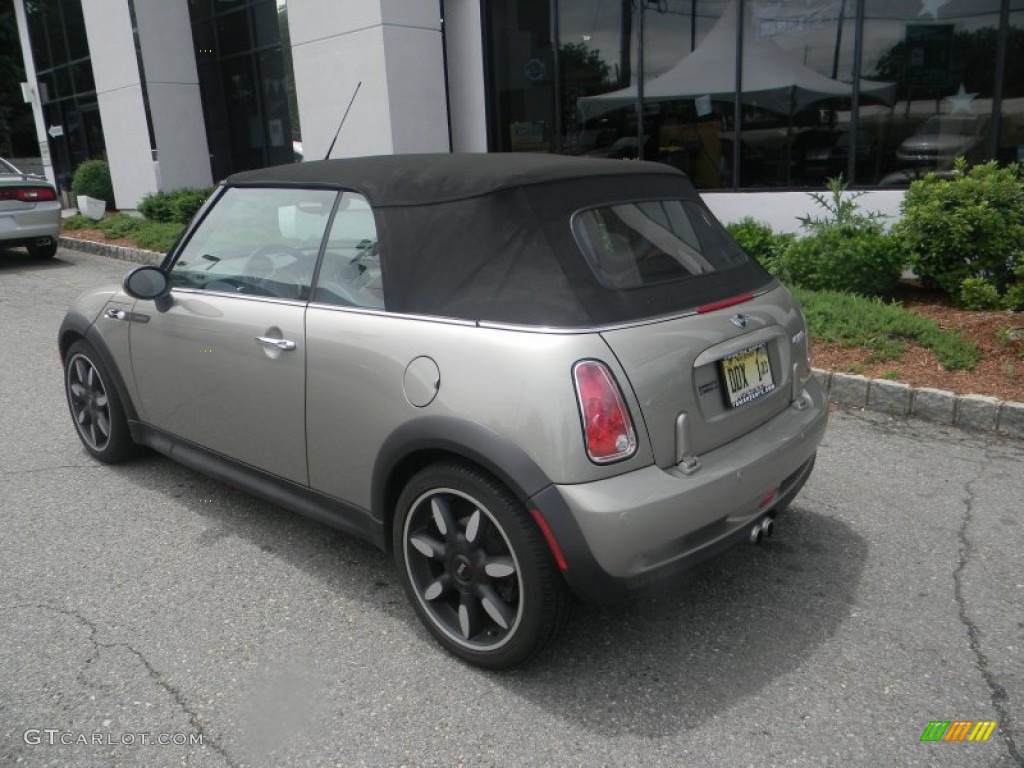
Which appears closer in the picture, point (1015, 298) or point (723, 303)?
point (723, 303)

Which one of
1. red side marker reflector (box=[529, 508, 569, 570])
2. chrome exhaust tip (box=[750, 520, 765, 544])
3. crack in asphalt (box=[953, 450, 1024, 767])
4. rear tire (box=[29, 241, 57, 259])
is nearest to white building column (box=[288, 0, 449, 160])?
rear tire (box=[29, 241, 57, 259])

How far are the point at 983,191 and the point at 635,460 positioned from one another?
5630 mm

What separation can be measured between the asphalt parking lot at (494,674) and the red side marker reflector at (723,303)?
0.94 metres

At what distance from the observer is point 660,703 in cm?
255

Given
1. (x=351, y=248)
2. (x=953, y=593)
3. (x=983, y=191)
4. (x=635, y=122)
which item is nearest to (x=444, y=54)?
(x=635, y=122)

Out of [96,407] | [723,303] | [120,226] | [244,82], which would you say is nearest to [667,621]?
[723,303]

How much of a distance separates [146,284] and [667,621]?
266 cm

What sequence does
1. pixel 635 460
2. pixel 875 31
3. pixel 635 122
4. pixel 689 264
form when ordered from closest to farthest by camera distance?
pixel 635 460 → pixel 689 264 → pixel 875 31 → pixel 635 122

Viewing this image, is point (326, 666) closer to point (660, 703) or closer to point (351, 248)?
point (660, 703)

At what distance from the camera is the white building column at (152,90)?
16.5m

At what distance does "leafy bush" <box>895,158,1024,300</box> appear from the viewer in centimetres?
644

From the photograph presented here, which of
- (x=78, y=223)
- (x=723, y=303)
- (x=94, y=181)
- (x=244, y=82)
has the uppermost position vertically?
(x=244, y=82)

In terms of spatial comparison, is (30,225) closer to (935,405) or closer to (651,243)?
(651,243)

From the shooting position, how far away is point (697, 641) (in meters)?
2.86
